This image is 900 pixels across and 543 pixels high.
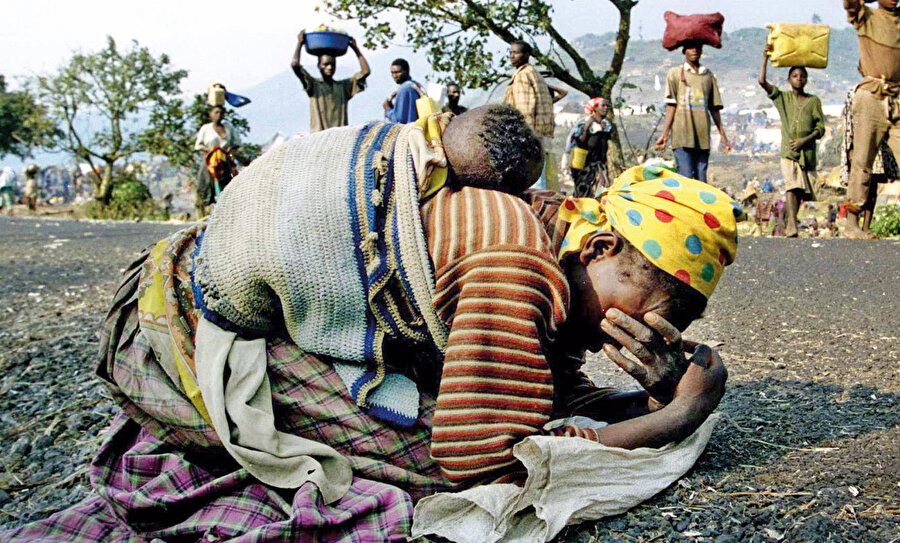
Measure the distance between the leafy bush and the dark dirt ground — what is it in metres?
12.6

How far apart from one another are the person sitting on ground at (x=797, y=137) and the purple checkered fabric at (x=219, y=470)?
7944 mm

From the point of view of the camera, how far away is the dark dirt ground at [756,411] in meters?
2.01

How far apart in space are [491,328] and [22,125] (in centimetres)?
3117

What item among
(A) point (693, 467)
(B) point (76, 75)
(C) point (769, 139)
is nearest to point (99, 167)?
(B) point (76, 75)

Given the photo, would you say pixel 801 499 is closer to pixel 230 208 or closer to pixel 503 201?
pixel 503 201

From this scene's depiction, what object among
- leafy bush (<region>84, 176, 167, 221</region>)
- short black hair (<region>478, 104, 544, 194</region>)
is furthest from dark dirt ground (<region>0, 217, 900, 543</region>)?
leafy bush (<region>84, 176, 167, 221</region>)

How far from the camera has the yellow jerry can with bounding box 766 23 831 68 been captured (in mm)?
8844

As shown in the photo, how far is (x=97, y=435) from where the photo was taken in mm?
3000

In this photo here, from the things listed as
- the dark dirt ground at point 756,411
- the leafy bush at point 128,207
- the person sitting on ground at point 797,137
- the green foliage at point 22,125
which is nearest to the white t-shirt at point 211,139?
the dark dirt ground at point 756,411

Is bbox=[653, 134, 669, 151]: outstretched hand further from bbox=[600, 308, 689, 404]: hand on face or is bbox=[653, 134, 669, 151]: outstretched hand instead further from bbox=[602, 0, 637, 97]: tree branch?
bbox=[600, 308, 689, 404]: hand on face

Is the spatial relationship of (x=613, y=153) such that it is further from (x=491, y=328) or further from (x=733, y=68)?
(x=733, y=68)

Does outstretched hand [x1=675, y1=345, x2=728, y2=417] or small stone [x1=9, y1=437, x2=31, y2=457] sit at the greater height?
outstretched hand [x1=675, y1=345, x2=728, y2=417]

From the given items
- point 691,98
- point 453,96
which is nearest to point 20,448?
point 691,98

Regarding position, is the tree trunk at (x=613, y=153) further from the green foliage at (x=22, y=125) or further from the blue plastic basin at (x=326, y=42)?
the green foliage at (x=22, y=125)
